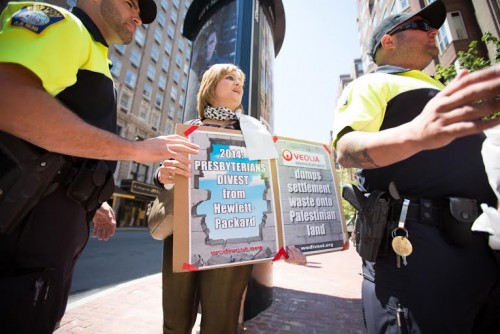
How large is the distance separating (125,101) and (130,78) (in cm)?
252

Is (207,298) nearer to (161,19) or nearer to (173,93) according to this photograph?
(173,93)

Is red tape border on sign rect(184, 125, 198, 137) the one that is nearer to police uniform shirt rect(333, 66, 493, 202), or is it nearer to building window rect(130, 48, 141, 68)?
police uniform shirt rect(333, 66, 493, 202)

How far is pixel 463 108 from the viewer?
2.31 feet

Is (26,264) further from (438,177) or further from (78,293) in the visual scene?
(78,293)

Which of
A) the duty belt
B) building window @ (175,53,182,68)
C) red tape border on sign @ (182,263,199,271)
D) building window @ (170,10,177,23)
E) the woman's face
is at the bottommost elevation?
red tape border on sign @ (182,263,199,271)

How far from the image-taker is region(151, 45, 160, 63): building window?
87.8ft

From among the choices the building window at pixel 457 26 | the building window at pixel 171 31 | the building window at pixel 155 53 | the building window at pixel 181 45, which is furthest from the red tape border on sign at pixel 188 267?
the building window at pixel 181 45

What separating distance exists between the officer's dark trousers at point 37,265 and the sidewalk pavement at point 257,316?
8.53ft

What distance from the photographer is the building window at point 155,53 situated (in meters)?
26.8

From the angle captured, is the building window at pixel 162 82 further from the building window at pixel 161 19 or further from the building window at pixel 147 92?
the building window at pixel 161 19

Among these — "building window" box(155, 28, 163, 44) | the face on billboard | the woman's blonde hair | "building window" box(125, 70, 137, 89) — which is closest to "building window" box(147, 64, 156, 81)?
"building window" box(125, 70, 137, 89)

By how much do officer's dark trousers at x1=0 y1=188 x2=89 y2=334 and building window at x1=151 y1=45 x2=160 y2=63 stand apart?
30122 mm

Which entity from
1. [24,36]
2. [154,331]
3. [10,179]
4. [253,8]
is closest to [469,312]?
[10,179]

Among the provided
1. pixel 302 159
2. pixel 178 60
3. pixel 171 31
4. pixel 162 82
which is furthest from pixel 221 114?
pixel 171 31
